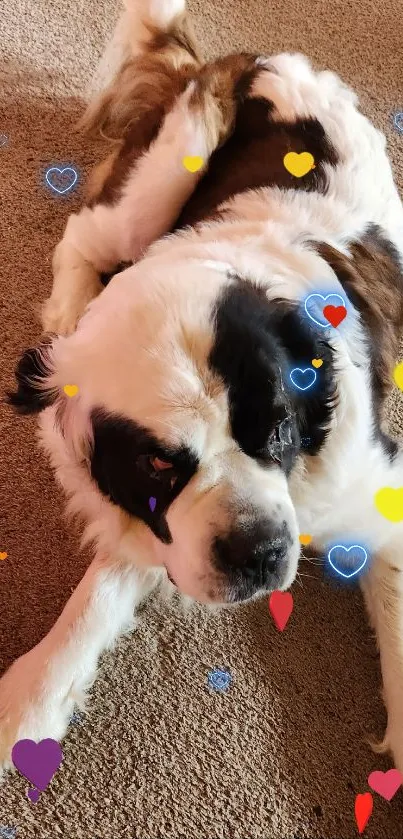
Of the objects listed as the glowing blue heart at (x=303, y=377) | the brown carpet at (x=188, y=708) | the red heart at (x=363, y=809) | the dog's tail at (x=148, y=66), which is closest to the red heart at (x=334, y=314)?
the glowing blue heart at (x=303, y=377)

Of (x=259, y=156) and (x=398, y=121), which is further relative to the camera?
(x=398, y=121)

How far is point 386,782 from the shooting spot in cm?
172

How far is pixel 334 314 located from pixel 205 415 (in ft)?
1.38

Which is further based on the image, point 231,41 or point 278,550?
point 231,41

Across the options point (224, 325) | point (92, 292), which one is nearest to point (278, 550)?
point (224, 325)

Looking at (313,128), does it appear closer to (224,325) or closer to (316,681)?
(224,325)

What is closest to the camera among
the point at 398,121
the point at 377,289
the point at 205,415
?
the point at 205,415

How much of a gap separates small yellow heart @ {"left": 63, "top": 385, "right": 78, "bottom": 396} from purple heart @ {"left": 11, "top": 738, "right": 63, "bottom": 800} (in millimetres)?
770

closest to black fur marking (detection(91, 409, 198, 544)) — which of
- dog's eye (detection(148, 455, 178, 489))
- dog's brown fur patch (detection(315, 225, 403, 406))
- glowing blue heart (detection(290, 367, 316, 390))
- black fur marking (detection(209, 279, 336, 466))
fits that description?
dog's eye (detection(148, 455, 178, 489))

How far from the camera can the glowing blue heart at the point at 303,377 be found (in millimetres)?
1408


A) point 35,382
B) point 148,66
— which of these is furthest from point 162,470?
point 148,66

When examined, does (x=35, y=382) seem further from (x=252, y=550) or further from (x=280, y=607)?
(x=280, y=607)

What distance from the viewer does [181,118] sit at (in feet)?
6.88

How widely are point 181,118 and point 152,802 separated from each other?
1.72 metres
